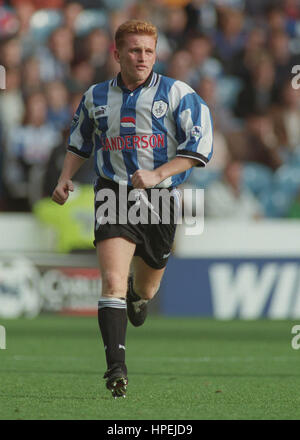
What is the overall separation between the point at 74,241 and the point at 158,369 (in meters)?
4.88

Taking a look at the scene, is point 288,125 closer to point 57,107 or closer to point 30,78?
point 57,107

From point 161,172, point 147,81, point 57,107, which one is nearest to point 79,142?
point 147,81

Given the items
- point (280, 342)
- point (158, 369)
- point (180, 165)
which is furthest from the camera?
point (280, 342)

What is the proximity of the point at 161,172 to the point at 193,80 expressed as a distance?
26.7 ft

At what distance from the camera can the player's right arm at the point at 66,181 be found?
584cm

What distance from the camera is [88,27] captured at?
45.4 ft

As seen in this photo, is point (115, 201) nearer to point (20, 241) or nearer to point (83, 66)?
point (20, 241)

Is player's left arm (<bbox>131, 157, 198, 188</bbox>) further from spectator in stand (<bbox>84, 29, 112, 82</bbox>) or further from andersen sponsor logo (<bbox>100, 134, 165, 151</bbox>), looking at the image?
spectator in stand (<bbox>84, 29, 112, 82</bbox>)

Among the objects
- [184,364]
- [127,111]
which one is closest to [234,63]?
[184,364]

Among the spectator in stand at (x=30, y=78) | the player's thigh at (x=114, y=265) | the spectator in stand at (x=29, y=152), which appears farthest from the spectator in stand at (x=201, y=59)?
the player's thigh at (x=114, y=265)

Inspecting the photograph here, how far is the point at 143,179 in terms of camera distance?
17.6 feet

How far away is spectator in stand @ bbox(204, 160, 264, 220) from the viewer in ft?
39.8

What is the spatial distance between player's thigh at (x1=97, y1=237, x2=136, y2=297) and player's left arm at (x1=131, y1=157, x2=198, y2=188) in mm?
409

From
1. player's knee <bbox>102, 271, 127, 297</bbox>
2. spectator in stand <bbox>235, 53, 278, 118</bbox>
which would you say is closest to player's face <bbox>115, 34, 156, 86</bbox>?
player's knee <bbox>102, 271, 127, 297</bbox>
